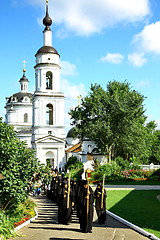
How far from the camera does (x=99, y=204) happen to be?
40.9ft

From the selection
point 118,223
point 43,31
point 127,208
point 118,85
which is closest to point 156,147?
point 118,85

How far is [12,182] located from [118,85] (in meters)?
29.2

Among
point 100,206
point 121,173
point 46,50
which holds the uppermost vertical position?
→ point 46,50

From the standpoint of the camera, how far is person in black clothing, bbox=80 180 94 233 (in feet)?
34.4

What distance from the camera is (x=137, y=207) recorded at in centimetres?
1469

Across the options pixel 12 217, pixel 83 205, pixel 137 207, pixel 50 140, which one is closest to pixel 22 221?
pixel 12 217

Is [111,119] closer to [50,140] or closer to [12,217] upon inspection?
[50,140]

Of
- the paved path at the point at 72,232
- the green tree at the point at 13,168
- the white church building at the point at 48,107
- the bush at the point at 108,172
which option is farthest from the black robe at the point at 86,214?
the white church building at the point at 48,107

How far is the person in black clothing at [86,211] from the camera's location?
10.5 m

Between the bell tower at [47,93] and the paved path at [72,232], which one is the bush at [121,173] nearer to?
the paved path at [72,232]

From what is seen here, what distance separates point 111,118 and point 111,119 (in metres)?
0.11

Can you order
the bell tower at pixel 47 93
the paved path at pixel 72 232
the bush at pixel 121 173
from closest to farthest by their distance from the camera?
1. the paved path at pixel 72 232
2. the bush at pixel 121 173
3. the bell tower at pixel 47 93

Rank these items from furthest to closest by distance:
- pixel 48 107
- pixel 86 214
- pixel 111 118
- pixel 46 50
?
1. pixel 48 107
2. pixel 46 50
3. pixel 111 118
4. pixel 86 214

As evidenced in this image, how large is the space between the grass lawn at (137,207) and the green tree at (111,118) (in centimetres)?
1515
